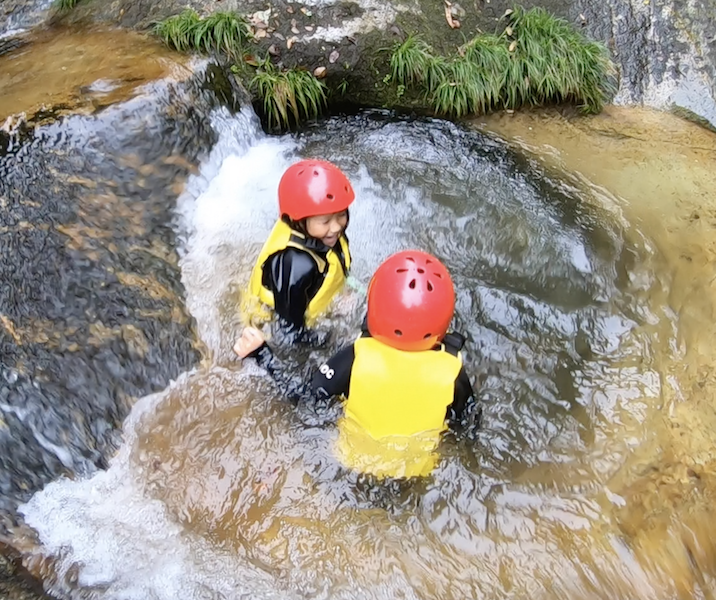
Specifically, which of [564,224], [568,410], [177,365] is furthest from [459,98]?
[177,365]

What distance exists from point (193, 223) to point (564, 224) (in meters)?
3.14

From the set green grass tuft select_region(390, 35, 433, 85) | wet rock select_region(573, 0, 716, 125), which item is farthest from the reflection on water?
wet rock select_region(573, 0, 716, 125)

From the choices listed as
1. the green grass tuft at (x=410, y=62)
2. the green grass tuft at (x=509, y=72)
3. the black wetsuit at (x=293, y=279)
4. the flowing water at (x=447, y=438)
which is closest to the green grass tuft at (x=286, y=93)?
the flowing water at (x=447, y=438)

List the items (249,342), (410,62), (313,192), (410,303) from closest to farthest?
(410,303), (313,192), (249,342), (410,62)

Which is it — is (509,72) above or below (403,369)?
above

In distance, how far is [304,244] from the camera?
142 inches

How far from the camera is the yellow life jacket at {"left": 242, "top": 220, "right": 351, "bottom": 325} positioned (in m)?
3.63

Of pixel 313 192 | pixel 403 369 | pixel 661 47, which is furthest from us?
pixel 661 47

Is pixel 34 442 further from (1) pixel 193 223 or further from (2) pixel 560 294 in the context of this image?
(2) pixel 560 294

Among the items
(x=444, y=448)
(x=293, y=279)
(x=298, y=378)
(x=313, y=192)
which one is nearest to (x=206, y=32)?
(x=313, y=192)

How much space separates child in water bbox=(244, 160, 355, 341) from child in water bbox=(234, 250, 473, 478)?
65 cm

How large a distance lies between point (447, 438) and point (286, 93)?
156 inches

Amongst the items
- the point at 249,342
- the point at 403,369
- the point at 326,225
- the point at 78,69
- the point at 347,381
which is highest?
the point at 78,69

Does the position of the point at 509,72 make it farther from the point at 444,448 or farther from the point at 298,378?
Result: the point at 444,448
